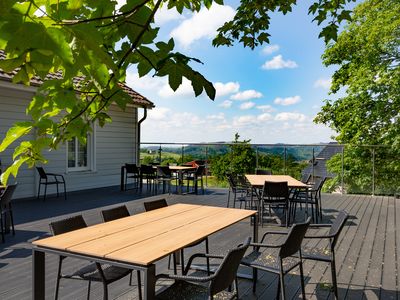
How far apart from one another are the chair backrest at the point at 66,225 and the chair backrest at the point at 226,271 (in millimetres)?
1354

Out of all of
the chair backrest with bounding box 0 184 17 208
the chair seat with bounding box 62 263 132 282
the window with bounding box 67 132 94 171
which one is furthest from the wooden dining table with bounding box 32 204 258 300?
the window with bounding box 67 132 94 171

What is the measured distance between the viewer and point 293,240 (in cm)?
267

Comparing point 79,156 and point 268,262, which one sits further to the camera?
point 79,156

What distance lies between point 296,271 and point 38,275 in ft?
8.36

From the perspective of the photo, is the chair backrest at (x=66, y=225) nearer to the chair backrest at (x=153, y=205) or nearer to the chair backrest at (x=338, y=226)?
the chair backrest at (x=153, y=205)

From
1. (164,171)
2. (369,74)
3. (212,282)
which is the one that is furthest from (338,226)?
(369,74)

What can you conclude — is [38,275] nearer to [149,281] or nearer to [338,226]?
[149,281]

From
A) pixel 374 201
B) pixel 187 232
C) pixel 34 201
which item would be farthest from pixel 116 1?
pixel 374 201

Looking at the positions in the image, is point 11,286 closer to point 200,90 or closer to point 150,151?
point 200,90

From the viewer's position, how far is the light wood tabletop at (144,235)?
2143 mm

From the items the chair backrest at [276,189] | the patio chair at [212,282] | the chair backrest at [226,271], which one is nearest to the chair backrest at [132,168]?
the chair backrest at [276,189]

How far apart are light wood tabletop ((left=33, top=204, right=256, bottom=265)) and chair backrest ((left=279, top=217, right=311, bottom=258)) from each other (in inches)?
19.9

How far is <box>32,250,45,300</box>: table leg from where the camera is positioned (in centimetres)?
238

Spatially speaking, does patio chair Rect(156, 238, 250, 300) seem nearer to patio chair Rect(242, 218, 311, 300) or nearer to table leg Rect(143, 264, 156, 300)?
table leg Rect(143, 264, 156, 300)
